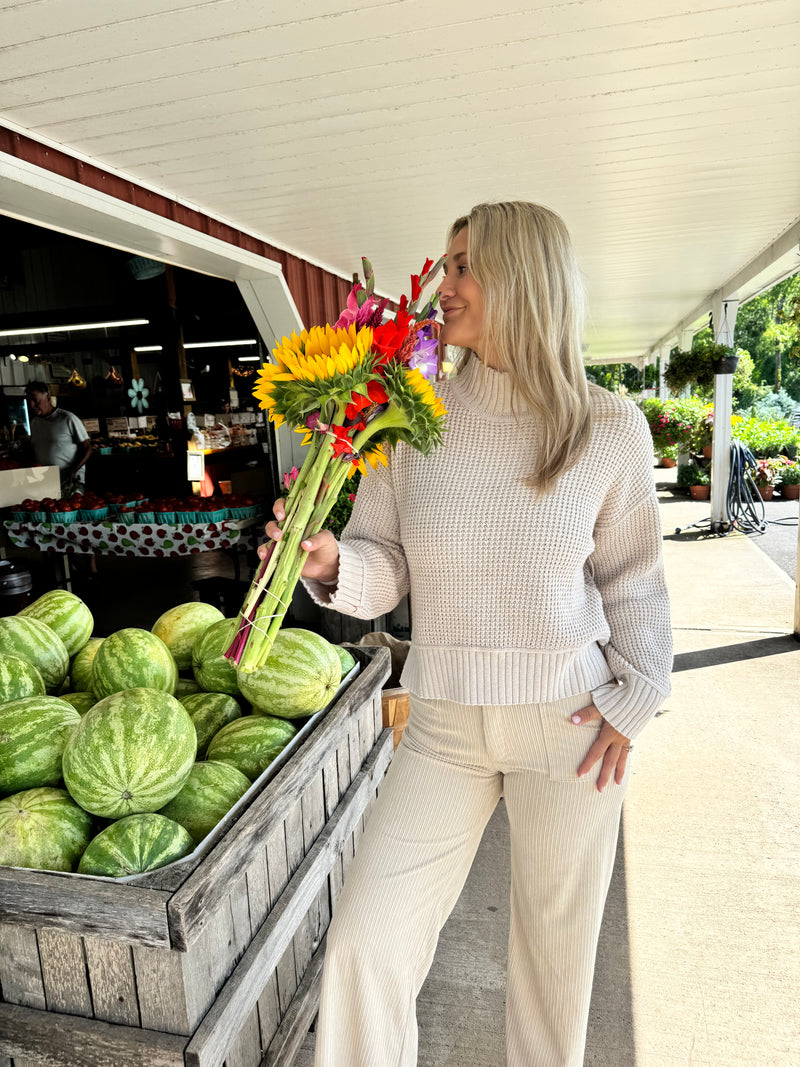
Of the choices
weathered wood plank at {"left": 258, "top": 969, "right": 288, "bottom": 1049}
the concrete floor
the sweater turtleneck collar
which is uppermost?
the sweater turtleneck collar

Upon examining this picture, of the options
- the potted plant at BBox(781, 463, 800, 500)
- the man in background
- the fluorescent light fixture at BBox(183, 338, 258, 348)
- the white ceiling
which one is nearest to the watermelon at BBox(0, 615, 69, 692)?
the white ceiling

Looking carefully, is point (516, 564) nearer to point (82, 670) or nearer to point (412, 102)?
point (82, 670)

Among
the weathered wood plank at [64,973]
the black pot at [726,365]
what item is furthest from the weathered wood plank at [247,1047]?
the black pot at [726,365]

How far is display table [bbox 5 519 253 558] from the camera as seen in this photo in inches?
250

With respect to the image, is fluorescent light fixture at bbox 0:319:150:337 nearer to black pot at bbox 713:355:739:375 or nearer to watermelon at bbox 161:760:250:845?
black pot at bbox 713:355:739:375

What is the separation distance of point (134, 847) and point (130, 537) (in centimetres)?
541

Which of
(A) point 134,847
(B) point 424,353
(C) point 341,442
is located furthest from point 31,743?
(B) point 424,353

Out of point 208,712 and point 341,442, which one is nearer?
point 341,442

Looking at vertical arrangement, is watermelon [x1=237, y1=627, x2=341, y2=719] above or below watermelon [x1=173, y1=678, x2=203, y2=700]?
above

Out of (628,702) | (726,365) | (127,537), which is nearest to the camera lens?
(628,702)

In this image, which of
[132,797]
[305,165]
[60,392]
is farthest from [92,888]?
[60,392]

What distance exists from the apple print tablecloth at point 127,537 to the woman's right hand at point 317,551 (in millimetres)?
4825

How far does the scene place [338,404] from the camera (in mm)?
1377

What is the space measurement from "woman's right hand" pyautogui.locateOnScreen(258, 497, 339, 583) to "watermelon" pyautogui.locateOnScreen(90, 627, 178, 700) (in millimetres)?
483
